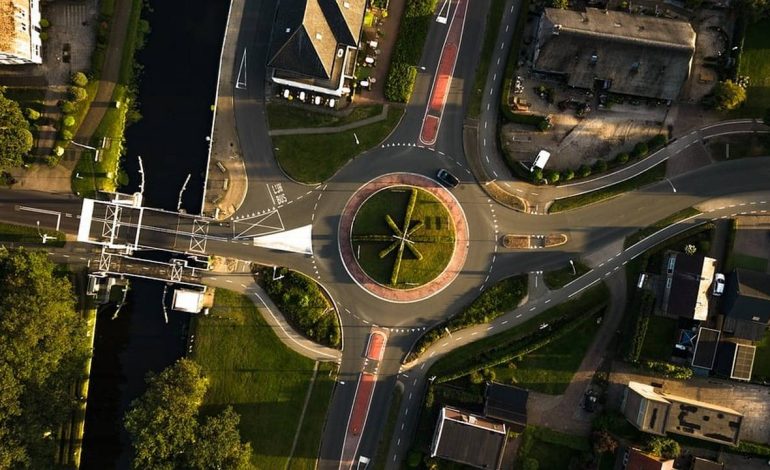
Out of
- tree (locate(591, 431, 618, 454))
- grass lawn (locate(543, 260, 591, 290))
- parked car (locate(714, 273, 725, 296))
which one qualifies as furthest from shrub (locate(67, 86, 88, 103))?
parked car (locate(714, 273, 725, 296))

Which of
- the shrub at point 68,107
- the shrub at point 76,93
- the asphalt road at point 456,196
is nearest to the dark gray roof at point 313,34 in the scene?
the asphalt road at point 456,196

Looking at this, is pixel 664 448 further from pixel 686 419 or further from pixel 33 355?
pixel 33 355

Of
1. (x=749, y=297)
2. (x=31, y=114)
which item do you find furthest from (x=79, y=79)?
(x=749, y=297)

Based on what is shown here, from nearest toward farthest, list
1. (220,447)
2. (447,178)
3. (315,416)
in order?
(220,447) → (447,178) → (315,416)

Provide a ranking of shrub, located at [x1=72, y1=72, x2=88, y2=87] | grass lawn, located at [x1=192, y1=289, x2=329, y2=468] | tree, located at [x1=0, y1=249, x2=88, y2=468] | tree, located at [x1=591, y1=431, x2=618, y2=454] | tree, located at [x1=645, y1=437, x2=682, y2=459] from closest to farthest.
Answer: tree, located at [x1=0, y1=249, x2=88, y2=468], tree, located at [x1=645, y1=437, x2=682, y2=459], tree, located at [x1=591, y1=431, x2=618, y2=454], shrub, located at [x1=72, y1=72, x2=88, y2=87], grass lawn, located at [x1=192, y1=289, x2=329, y2=468]

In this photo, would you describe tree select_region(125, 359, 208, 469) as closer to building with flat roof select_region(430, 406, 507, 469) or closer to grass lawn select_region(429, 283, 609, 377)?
building with flat roof select_region(430, 406, 507, 469)

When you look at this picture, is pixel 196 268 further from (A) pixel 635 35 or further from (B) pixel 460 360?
(A) pixel 635 35

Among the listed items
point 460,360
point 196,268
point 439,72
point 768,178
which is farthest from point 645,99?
point 196,268
